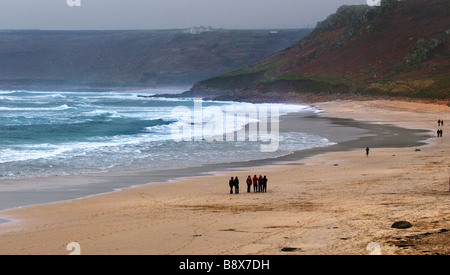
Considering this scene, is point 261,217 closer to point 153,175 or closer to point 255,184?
point 255,184

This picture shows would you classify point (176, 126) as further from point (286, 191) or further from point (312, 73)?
point (312, 73)

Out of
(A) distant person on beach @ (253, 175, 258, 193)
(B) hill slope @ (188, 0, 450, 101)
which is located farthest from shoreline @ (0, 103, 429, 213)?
(B) hill slope @ (188, 0, 450, 101)

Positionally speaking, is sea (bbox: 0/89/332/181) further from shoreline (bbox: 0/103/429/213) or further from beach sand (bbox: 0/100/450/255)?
beach sand (bbox: 0/100/450/255)

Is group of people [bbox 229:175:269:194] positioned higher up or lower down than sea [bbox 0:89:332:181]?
higher up

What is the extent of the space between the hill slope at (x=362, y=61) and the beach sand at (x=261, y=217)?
56.2 m

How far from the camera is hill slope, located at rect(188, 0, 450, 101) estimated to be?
8982cm

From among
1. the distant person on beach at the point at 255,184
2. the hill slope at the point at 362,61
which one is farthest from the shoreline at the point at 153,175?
the hill slope at the point at 362,61

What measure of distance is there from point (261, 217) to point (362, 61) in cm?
9270

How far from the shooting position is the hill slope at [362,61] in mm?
89819

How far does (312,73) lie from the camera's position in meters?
109

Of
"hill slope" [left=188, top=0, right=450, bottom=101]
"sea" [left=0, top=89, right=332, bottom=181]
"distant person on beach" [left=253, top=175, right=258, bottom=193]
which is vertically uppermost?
"hill slope" [left=188, top=0, right=450, bottom=101]

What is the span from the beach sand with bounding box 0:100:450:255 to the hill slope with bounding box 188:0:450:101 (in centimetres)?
5624

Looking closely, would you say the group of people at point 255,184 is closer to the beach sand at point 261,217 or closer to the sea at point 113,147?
the beach sand at point 261,217
